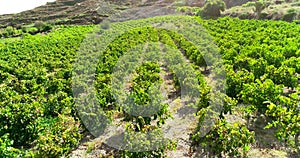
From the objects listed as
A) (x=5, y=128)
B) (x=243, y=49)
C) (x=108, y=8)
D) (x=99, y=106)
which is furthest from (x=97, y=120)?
(x=108, y=8)

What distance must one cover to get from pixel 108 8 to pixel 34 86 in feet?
310

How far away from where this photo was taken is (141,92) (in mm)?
13094

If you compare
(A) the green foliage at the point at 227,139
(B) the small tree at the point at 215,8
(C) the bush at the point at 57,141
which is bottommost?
(A) the green foliage at the point at 227,139

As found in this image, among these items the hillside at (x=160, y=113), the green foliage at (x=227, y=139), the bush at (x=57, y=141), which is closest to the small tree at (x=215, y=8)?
the hillside at (x=160, y=113)

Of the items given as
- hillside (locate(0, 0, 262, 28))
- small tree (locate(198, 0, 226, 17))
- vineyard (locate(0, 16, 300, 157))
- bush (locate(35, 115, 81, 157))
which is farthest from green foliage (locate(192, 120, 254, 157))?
hillside (locate(0, 0, 262, 28))

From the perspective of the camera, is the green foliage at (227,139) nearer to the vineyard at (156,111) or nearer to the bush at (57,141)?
the vineyard at (156,111)

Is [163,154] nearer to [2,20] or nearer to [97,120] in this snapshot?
[97,120]

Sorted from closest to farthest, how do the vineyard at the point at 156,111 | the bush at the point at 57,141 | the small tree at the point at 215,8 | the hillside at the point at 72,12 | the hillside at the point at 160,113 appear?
the bush at the point at 57,141, the vineyard at the point at 156,111, the hillside at the point at 160,113, the small tree at the point at 215,8, the hillside at the point at 72,12

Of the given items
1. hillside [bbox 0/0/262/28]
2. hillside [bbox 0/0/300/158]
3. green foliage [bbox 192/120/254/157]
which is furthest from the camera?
hillside [bbox 0/0/262/28]

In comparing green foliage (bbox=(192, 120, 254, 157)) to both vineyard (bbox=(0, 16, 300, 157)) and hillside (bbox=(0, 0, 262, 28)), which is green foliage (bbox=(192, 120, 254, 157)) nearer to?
vineyard (bbox=(0, 16, 300, 157))

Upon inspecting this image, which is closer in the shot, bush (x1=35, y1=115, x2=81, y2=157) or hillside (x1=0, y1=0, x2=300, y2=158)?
bush (x1=35, y1=115, x2=81, y2=157)

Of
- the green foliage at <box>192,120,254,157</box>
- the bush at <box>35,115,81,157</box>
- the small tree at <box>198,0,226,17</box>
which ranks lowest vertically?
the green foliage at <box>192,120,254,157</box>

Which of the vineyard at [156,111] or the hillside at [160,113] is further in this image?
the hillside at [160,113]

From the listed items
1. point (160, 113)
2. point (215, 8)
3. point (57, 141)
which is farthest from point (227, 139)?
point (215, 8)
